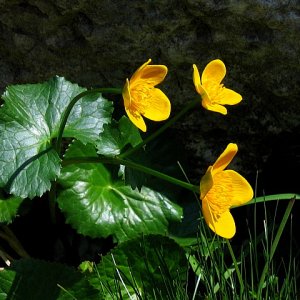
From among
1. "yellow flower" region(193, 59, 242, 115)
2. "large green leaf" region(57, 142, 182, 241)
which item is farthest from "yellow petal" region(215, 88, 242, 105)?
"large green leaf" region(57, 142, 182, 241)

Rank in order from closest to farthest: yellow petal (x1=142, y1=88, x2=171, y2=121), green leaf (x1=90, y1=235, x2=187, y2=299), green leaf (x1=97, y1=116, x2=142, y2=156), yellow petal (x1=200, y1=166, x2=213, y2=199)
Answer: yellow petal (x1=200, y1=166, x2=213, y2=199) → yellow petal (x1=142, y1=88, x2=171, y2=121) → green leaf (x1=90, y1=235, x2=187, y2=299) → green leaf (x1=97, y1=116, x2=142, y2=156)

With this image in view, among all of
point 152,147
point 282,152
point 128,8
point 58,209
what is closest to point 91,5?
point 128,8

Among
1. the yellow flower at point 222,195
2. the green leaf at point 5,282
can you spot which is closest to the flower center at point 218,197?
the yellow flower at point 222,195

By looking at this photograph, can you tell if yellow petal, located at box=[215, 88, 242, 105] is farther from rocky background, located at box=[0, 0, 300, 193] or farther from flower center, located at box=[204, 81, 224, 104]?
rocky background, located at box=[0, 0, 300, 193]

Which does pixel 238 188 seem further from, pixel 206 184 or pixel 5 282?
pixel 5 282

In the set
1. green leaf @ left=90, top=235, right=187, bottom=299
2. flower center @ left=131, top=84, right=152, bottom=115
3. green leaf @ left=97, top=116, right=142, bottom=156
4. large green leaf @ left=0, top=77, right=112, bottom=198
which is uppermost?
flower center @ left=131, top=84, right=152, bottom=115

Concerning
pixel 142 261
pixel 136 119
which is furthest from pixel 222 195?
pixel 142 261

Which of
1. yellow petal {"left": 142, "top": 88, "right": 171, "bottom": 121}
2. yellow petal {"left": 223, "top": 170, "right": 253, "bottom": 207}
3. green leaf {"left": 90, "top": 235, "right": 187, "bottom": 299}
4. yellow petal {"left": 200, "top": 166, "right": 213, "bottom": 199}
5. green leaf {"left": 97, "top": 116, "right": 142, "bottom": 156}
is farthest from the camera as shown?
green leaf {"left": 97, "top": 116, "right": 142, "bottom": 156}
